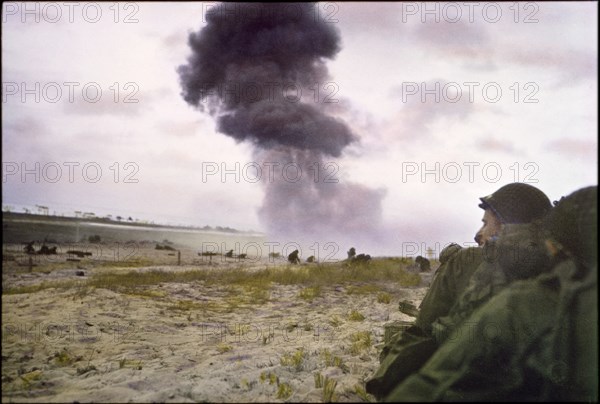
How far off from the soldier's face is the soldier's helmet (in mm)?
113

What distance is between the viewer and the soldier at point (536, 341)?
1.88 metres

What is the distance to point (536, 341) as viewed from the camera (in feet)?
6.95

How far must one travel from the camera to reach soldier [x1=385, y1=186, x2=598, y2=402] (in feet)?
6.18

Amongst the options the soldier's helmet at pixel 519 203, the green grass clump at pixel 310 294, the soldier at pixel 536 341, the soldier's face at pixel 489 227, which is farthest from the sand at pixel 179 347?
the soldier's helmet at pixel 519 203

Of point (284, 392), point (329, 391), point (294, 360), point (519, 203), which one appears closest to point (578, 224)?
point (519, 203)

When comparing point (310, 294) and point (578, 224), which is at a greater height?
point (578, 224)

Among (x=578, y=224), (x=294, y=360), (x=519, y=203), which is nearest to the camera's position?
(x=578, y=224)

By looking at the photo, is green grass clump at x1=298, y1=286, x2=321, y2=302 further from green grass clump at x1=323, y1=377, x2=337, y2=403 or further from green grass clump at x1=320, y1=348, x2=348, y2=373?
green grass clump at x1=323, y1=377, x2=337, y2=403

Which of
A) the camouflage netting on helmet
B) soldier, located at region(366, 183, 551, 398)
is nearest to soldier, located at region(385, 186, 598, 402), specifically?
the camouflage netting on helmet

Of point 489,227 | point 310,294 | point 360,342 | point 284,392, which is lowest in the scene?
point 310,294

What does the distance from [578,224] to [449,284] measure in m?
0.96

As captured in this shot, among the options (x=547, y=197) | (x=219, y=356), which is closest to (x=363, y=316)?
(x=219, y=356)

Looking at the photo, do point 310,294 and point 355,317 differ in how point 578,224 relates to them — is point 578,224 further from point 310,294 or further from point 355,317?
point 310,294

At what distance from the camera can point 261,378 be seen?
3354mm
